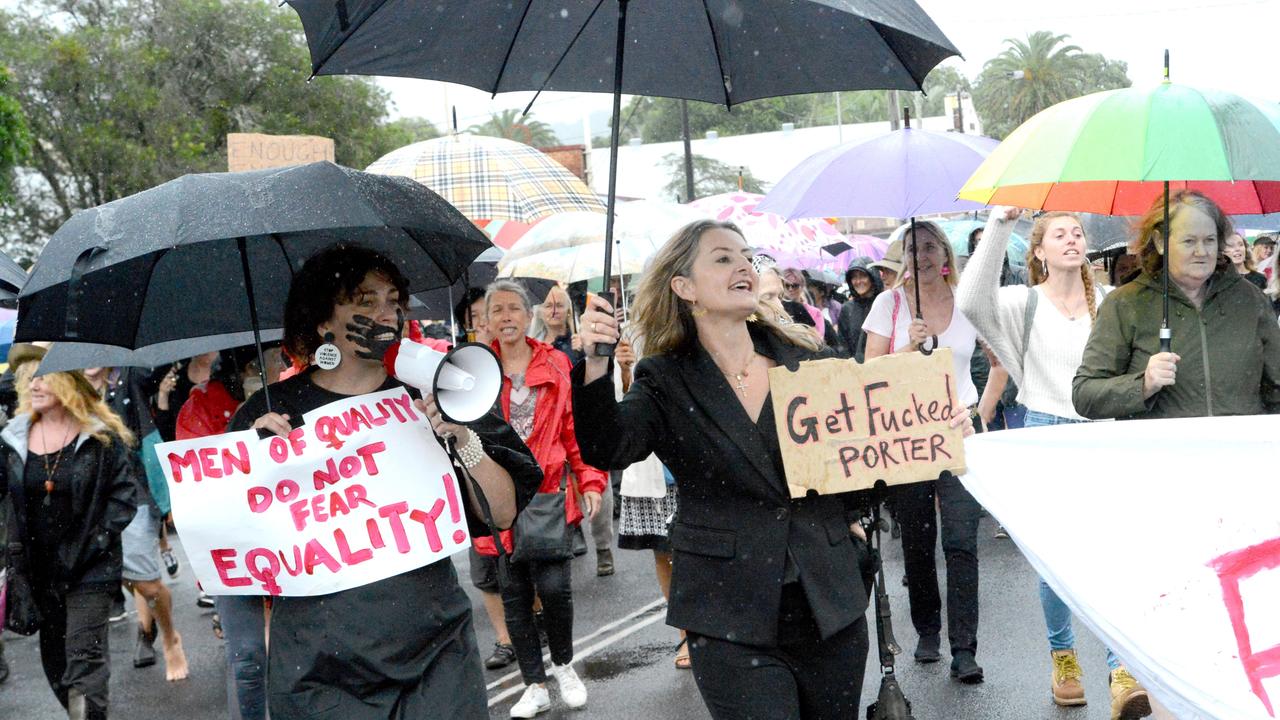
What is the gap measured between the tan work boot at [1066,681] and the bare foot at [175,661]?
492 cm

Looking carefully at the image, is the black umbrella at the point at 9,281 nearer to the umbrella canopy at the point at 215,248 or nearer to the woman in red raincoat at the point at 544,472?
the umbrella canopy at the point at 215,248

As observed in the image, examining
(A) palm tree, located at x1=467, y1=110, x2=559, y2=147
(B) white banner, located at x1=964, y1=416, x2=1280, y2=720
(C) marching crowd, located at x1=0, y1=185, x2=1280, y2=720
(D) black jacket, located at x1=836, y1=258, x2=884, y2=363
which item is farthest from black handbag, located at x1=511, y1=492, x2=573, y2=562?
(A) palm tree, located at x1=467, y1=110, x2=559, y2=147

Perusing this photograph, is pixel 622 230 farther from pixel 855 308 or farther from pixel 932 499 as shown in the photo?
pixel 855 308

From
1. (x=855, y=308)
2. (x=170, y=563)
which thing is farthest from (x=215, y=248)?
(x=855, y=308)

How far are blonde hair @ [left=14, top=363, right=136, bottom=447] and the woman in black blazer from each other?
3.45 m

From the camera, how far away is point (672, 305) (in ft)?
13.6

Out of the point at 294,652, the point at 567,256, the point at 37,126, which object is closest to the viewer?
the point at 294,652

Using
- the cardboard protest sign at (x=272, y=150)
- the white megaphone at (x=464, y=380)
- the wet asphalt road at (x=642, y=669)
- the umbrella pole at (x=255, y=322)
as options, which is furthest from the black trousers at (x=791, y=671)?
the cardboard protest sign at (x=272, y=150)

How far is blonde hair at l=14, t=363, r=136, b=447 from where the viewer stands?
6.34 metres

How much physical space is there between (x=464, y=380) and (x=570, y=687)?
3.85 m

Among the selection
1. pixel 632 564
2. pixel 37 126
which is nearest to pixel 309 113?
pixel 37 126

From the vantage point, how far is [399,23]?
427 centimetres

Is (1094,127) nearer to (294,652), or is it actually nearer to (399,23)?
(399,23)

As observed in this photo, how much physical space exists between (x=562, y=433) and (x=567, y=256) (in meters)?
2.72
